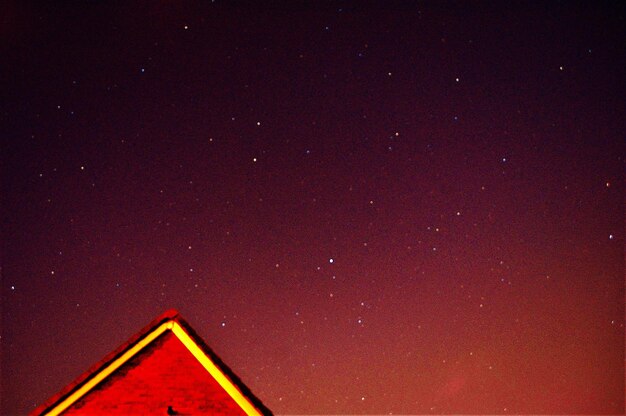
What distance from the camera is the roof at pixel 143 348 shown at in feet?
25.8

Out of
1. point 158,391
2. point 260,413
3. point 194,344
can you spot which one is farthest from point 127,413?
point 260,413

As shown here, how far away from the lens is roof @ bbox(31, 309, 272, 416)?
25.8 feet

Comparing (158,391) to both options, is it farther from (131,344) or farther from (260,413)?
(260,413)

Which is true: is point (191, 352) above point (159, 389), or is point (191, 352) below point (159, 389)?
above

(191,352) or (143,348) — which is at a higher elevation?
(143,348)

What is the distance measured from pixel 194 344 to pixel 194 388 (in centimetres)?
62

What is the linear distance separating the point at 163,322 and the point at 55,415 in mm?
1898

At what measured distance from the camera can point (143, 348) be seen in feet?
26.9

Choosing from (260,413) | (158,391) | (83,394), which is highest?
(83,394)

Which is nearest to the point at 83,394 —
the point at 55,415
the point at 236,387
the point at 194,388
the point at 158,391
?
the point at 55,415

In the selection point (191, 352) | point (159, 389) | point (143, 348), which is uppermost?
point (143, 348)

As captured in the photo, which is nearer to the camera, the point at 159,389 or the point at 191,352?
the point at 159,389

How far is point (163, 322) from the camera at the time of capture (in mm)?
8250

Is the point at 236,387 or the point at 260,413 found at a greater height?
the point at 236,387
